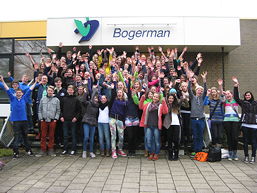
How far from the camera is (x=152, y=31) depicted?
368 inches

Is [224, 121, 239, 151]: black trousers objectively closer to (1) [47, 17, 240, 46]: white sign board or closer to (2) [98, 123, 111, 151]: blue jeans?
(2) [98, 123, 111, 151]: blue jeans

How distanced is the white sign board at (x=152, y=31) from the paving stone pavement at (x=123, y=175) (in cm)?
522

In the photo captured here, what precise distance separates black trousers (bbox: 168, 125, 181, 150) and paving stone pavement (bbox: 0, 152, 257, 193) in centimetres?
44

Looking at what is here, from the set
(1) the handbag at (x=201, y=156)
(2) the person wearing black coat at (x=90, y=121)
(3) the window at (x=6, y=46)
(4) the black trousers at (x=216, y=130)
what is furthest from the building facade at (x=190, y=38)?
(1) the handbag at (x=201, y=156)

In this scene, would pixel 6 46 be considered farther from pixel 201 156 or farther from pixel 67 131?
pixel 201 156

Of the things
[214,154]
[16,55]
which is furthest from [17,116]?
[16,55]

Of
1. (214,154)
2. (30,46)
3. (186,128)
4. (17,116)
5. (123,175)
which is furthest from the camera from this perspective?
(30,46)

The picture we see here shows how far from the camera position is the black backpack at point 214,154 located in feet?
19.5

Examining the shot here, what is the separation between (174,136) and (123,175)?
6.22 feet

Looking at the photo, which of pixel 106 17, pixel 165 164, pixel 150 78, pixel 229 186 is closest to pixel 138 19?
pixel 106 17

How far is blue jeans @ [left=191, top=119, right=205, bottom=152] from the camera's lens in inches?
243

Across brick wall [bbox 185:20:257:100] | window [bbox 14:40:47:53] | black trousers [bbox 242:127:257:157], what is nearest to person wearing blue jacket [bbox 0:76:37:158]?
window [bbox 14:40:47:53]

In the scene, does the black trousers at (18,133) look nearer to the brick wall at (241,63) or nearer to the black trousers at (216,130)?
the black trousers at (216,130)

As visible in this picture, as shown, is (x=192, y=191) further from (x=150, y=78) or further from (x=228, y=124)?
(x=150, y=78)
